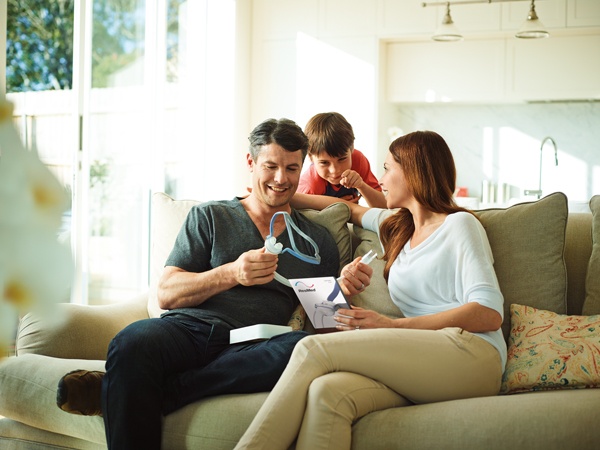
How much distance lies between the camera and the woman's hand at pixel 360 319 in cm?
212

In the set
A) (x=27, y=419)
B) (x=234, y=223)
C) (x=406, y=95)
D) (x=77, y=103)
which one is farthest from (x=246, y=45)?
(x=27, y=419)

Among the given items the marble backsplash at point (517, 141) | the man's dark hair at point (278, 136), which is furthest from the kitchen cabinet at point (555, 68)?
the man's dark hair at point (278, 136)

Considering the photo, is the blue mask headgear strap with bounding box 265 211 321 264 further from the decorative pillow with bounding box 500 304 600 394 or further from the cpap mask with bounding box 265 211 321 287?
the decorative pillow with bounding box 500 304 600 394

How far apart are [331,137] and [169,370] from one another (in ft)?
4.43

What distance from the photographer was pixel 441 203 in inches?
91.0

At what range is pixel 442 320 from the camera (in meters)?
2.06

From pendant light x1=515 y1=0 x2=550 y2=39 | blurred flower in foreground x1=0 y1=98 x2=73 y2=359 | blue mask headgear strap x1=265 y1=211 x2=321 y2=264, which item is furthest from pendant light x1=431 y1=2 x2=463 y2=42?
blurred flower in foreground x1=0 y1=98 x2=73 y2=359

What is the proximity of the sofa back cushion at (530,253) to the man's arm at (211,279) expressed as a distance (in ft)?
1.61

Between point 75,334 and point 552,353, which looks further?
point 75,334

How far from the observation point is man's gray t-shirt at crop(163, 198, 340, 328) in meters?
2.32

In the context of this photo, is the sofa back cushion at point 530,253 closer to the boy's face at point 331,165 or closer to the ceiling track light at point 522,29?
the boy's face at point 331,165

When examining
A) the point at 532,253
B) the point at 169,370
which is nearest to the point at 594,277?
the point at 532,253

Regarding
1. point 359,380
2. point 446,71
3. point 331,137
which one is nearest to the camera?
point 359,380

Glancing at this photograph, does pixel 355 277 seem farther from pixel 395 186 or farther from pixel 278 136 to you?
pixel 278 136
